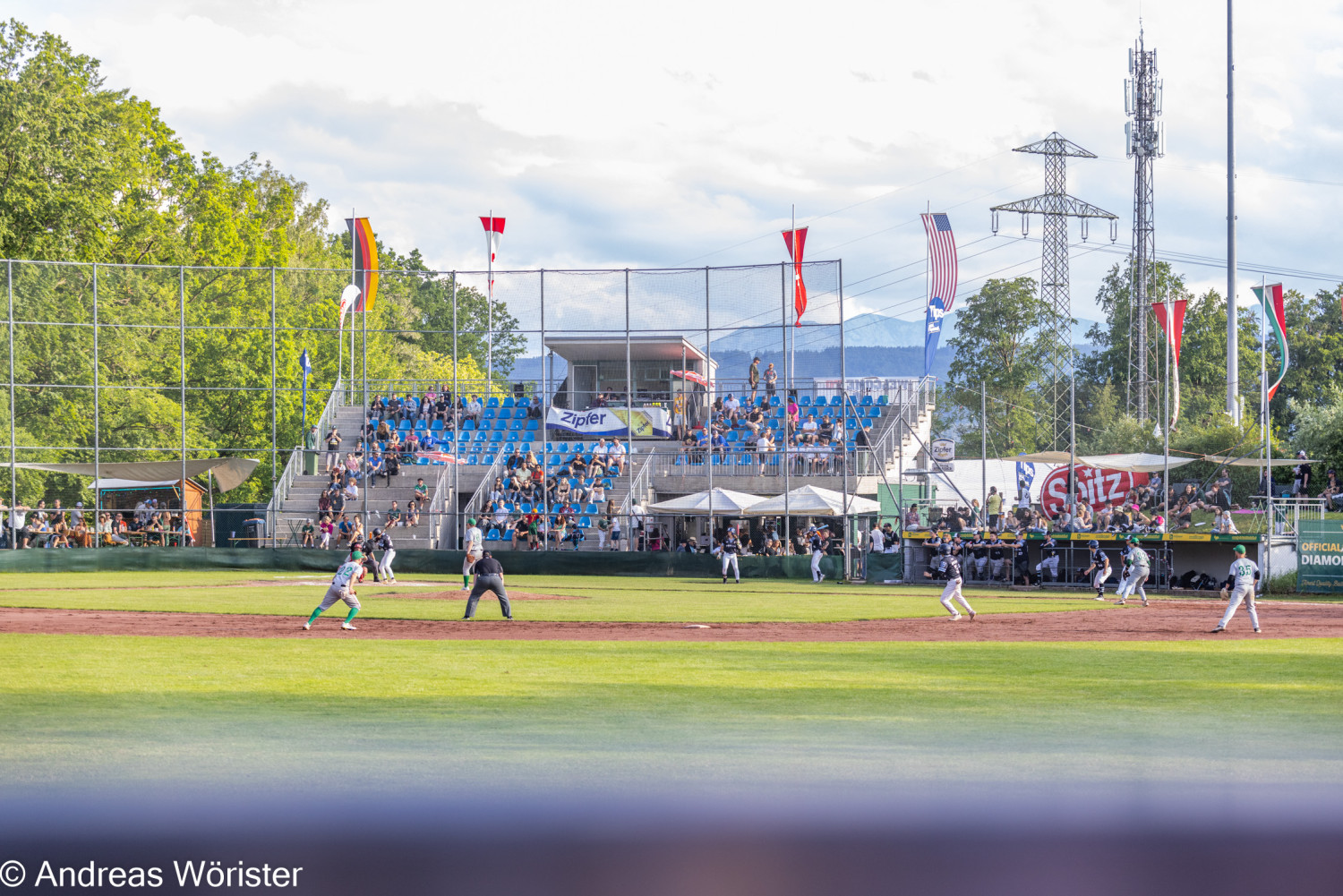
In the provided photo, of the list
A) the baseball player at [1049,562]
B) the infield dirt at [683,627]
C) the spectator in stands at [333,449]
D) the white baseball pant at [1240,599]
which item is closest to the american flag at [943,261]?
the baseball player at [1049,562]

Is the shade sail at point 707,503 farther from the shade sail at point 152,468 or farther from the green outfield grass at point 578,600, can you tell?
the shade sail at point 152,468

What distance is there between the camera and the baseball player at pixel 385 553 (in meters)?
34.2

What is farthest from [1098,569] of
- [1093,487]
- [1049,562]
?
[1093,487]

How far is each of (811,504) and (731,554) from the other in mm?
3626

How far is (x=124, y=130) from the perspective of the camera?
55750 millimetres

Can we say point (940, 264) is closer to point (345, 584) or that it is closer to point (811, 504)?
point (811, 504)

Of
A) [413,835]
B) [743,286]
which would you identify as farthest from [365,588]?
[413,835]

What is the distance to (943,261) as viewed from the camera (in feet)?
134

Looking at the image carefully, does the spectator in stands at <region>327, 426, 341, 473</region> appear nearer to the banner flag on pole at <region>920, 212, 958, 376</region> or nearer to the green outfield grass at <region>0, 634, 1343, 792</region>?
the banner flag on pole at <region>920, 212, 958, 376</region>

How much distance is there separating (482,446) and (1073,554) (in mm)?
22419

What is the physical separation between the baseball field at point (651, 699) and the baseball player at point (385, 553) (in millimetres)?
8616

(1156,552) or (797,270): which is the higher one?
(797,270)

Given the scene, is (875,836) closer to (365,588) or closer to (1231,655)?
(1231,655)

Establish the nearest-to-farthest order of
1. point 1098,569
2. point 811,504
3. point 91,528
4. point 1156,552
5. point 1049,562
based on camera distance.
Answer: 1. point 1098,569
2. point 1156,552
3. point 1049,562
4. point 811,504
5. point 91,528
